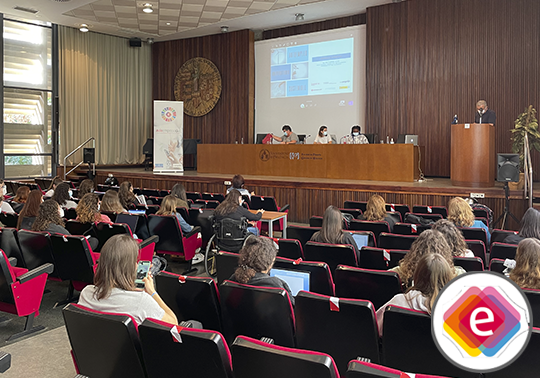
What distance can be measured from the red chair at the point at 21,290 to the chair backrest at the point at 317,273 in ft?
6.12

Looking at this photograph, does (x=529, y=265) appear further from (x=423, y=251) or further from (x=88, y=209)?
(x=88, y=209)

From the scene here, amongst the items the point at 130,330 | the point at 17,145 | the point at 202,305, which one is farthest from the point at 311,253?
the point at 17,145

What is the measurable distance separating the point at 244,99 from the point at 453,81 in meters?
5.69

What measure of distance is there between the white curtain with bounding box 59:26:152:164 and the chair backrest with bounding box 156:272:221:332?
38.6 feet

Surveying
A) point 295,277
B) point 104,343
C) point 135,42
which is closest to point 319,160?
point 295,277

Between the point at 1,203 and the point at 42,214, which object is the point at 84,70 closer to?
the point at 1,203

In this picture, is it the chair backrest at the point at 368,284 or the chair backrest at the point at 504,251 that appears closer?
the chair backrest at the point at 368,284

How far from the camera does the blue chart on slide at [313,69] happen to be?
11.6 m

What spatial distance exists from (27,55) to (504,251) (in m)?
12.9

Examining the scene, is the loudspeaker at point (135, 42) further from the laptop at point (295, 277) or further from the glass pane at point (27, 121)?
the laptop at point (295, 277)
